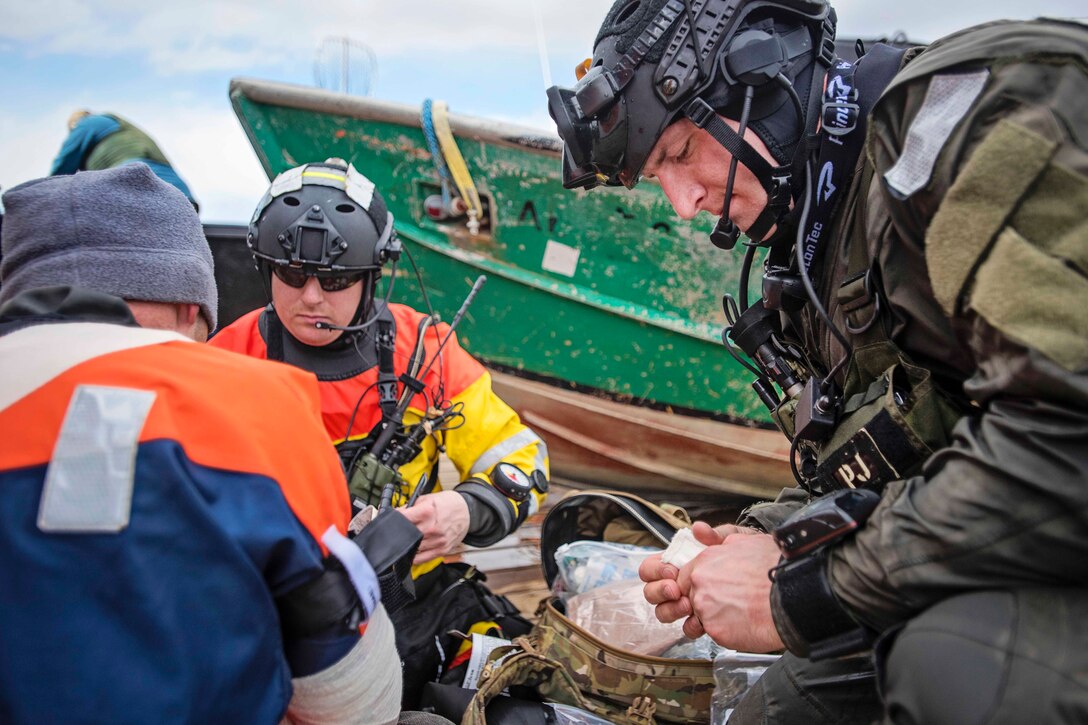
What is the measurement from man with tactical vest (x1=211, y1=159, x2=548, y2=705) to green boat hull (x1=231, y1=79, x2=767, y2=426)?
1.72 m

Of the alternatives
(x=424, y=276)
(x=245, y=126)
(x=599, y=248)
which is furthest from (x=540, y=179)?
(x=245, y=126)

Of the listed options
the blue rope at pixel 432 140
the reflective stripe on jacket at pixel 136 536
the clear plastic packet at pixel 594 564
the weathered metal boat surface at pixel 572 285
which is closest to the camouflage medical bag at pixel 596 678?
the clear plastic packet at pixel 594 564

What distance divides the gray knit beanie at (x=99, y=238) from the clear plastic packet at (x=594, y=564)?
156cm

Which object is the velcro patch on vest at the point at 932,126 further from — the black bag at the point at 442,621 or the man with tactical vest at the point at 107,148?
the man with tactical vest at the point at 107,148

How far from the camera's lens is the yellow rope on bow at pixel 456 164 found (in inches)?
165

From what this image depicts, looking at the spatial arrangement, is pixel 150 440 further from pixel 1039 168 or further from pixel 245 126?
pixel 245 126

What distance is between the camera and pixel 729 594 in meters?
1.55

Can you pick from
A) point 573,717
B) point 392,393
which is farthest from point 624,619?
point 392,393

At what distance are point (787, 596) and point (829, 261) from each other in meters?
0.68

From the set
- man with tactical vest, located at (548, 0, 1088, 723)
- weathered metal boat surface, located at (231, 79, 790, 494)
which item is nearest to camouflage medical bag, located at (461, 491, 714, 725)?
man with tactical vest, located at (548, 0, 1088, 723)

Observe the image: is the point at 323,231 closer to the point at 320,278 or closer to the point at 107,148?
the point at 320,278

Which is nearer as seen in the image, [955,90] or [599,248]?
[955,90]

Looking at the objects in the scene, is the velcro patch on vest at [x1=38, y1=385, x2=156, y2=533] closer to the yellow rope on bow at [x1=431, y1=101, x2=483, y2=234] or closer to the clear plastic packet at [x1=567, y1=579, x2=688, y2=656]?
the clear plastic packet at [x1=567, y1=579, x2=688, y2=656]

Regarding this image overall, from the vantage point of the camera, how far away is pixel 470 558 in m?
3.95
